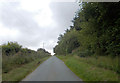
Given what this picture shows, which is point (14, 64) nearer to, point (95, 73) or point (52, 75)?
point (52, 75)

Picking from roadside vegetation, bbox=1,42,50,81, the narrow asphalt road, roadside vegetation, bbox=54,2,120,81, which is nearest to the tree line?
roadside vegetation, bbox=54,2,120,81

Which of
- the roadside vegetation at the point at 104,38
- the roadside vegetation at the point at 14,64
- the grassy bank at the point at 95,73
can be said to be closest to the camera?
the grassy bank at the point at 95,73

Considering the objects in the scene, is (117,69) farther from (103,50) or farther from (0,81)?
(0,81)

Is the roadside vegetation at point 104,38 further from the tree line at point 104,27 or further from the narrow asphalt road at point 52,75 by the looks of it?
the narrow asphalt road at point 52,75

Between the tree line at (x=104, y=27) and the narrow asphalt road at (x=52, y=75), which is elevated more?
the tree line at (x=104, y=27)

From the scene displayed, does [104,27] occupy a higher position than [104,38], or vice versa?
[104,27]

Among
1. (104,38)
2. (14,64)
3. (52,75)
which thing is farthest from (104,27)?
(14,64)

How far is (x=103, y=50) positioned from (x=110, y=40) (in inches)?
100

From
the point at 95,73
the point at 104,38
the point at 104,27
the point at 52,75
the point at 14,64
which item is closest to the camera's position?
the point at 95,73

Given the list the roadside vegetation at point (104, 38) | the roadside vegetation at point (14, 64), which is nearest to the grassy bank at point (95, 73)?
the roadside vegetation at point (104, 38)

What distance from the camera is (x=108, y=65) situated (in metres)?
9.10

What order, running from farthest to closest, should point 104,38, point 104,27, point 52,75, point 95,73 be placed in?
point 104,27, point 104,38, point 52,75, point 95,73

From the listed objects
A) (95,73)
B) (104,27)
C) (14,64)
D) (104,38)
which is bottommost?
(95,73)

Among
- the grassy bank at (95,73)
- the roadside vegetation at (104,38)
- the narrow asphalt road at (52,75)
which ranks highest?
the roadside vegetation at (104,38)
